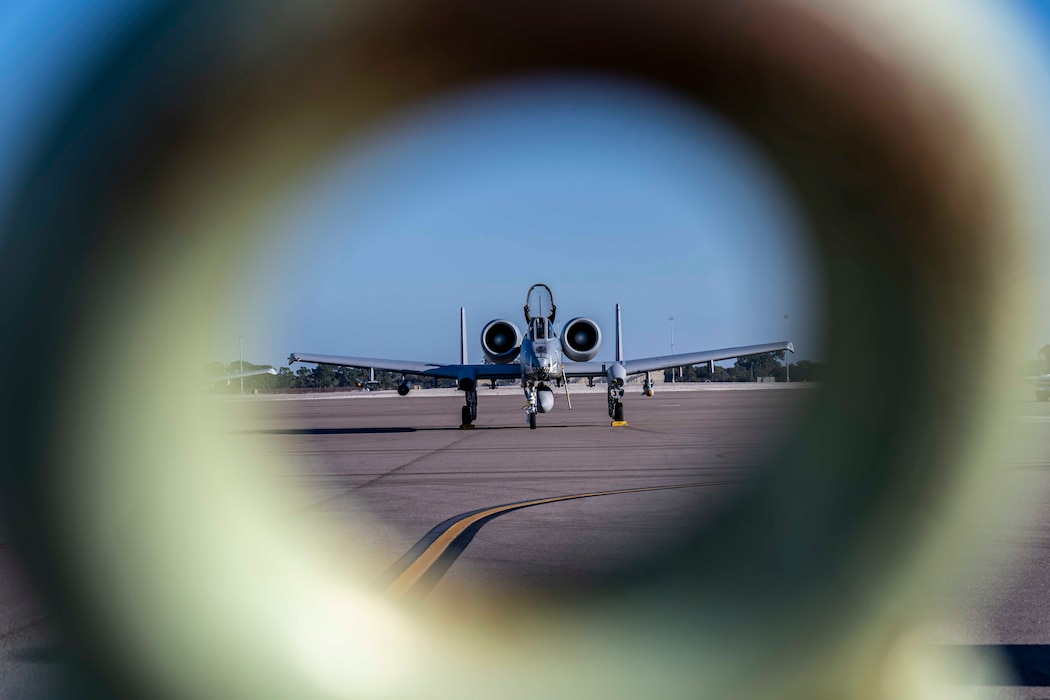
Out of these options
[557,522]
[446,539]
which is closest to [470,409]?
[557,522]

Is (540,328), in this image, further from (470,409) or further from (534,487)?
(534,487)

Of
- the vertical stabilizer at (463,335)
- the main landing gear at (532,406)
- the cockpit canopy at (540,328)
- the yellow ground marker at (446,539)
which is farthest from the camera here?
the vertical stabilizer at (463,335)

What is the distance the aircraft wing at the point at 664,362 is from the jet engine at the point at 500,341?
5.06 ft

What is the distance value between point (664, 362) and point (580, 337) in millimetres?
4346

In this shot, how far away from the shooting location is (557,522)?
789 centimetres

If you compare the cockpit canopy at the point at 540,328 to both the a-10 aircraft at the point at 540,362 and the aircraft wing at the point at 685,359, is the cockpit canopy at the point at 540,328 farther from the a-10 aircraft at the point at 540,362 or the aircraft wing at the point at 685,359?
the aircraft wing at the point at 685,359

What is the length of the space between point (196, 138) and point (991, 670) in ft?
15.7

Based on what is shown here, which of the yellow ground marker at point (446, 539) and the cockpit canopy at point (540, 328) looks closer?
the yellow ground marker at point (446, 539)

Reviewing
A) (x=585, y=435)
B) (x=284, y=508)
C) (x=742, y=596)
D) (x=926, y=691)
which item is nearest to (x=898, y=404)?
(x=742, y=596)

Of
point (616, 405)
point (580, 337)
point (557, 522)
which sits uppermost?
point (580, 337)

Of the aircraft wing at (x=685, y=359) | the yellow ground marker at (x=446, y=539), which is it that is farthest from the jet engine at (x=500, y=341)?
the yellow ground marker at (x=446, y=539)

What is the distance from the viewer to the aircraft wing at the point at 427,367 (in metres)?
26.5

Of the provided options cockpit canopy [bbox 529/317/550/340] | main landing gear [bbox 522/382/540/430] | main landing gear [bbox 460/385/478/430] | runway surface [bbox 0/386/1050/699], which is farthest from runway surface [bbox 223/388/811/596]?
main landing gear [bbox 460/385/478/430]

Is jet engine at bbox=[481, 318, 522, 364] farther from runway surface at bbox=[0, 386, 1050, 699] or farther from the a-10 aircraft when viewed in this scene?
runway surface at bbox=[0, 386, 1050, 699]
